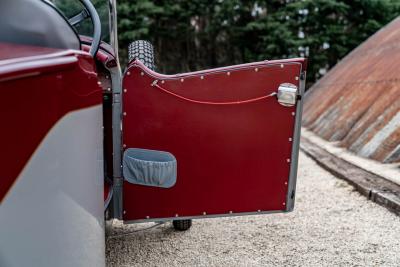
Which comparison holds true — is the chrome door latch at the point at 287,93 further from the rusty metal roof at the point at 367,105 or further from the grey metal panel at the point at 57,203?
the rusty metal roof at the point at 367,105

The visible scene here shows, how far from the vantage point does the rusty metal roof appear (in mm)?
4867

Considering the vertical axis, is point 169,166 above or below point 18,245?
below

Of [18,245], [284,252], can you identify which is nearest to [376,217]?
[284,252]

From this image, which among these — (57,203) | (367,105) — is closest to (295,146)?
(57,203)

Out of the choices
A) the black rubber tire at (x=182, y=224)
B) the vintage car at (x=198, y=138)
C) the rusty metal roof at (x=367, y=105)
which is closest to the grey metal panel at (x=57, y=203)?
the vintage car at (x=198, y=138)

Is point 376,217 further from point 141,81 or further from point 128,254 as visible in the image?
point 141,81

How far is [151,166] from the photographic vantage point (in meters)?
2.36

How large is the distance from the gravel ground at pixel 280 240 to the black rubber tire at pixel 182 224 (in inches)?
1.6

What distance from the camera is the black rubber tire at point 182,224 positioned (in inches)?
129

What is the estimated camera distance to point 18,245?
1.22 meters

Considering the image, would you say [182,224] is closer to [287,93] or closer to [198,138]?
[198,138]

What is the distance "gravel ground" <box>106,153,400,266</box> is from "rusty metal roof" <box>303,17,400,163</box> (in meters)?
1.21

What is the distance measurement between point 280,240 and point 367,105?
3409mm

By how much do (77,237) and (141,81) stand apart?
1.07m
